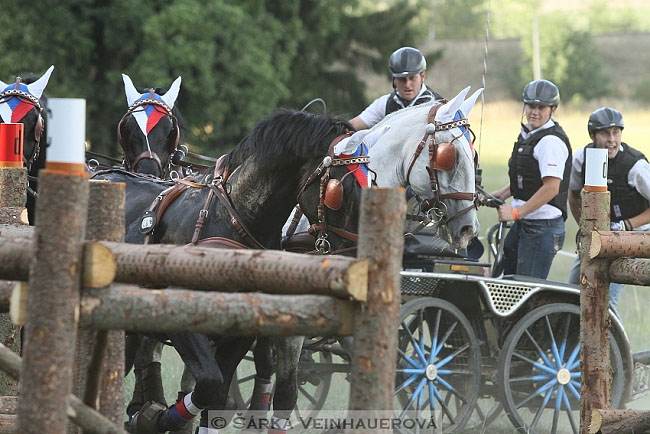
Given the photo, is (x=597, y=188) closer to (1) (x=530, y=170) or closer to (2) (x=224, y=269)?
(2) (x=224, y=269)

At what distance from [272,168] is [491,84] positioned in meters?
38.2

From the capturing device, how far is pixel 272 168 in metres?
5.40

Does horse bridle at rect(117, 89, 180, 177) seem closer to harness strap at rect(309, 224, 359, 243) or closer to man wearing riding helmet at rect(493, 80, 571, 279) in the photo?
man wearing riding helmet at rect(493, 80, 571, 279)

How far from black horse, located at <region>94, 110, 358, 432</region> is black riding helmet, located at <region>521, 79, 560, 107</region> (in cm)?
245

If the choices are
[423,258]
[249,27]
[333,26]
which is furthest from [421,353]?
[333,26]

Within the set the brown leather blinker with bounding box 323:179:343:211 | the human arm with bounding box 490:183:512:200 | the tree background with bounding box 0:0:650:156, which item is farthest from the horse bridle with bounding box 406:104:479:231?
the tree background with bounding box 0:0:650:156

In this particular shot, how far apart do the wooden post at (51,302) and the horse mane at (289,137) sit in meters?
2.38

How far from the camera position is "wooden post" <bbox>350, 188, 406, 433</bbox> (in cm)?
320

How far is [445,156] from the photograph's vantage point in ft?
20.2

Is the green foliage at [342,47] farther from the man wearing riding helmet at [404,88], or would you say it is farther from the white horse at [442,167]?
the white horse at [442,167]

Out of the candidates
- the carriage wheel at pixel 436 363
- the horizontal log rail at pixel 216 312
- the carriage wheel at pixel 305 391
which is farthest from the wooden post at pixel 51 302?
the carriage wheel at pixel 305 391

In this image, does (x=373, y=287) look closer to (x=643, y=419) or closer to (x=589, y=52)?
(x=643, y=419)

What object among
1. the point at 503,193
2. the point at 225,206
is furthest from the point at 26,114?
the point at 503,193

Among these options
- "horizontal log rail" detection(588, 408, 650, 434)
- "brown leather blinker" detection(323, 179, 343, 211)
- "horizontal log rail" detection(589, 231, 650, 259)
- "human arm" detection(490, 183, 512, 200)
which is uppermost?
"human arm" detection(490, 183, 512, 200)
